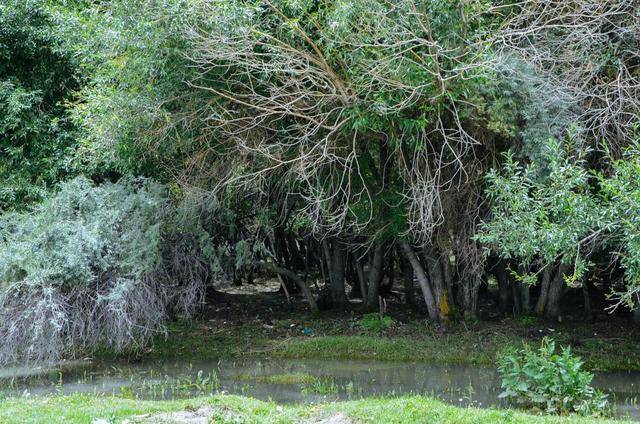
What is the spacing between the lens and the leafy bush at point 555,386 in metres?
8.80

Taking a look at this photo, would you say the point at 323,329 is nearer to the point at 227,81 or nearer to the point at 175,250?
the point at 175,250

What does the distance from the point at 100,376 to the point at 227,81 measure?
496 cm

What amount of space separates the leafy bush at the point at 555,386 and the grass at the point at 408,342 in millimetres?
3027

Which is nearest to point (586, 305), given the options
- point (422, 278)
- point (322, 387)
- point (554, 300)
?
point (554, 300)

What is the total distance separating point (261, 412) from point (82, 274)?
4.64 m

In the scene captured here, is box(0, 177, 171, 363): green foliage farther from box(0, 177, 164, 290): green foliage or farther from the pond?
the pond

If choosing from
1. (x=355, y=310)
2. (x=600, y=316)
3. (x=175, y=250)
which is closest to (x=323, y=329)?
(x=355, y=310)

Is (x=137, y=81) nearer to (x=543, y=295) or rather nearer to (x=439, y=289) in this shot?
(x=439, y=289)

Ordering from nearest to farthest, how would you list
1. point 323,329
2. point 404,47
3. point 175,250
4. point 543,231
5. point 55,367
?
1. point 543,231
2. point 404,47
3. point 55,367
4. point 175,250
5. point 323,329

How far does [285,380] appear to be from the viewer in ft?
37.8

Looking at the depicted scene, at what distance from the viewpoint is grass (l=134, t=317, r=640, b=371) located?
41.6ft

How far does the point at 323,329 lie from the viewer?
15.0 meters

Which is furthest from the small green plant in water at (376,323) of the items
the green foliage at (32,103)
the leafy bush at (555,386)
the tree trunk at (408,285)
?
the green foliage at (32,103)

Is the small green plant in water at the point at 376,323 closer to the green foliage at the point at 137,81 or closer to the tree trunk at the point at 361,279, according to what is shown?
the tree trunk at the point at 361,279
